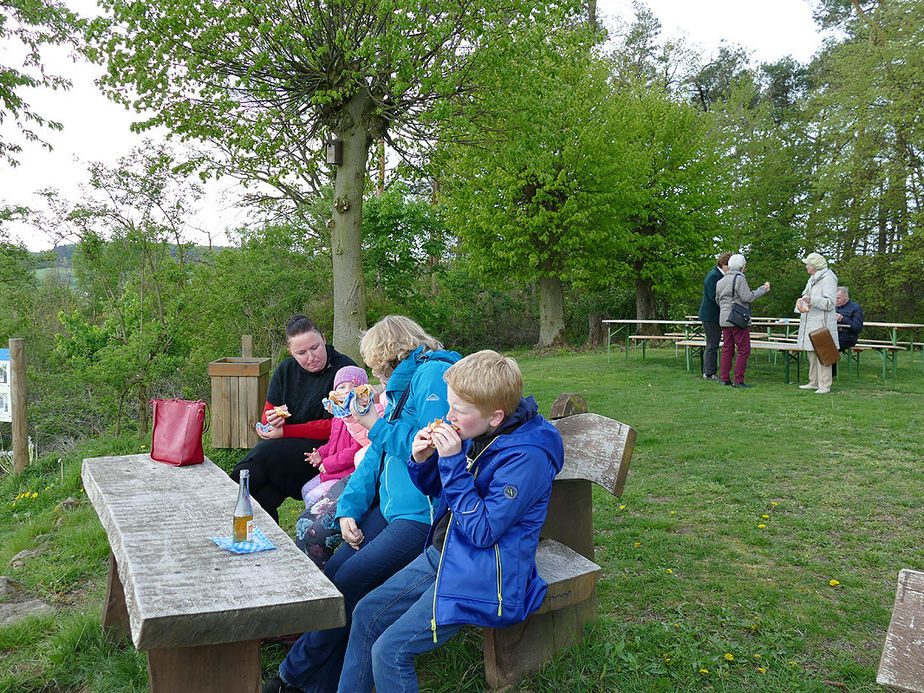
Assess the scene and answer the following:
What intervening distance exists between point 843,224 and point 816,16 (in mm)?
9878

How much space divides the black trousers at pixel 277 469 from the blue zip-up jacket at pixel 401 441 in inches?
36.4

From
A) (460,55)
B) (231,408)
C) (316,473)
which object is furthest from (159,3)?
(316,473)

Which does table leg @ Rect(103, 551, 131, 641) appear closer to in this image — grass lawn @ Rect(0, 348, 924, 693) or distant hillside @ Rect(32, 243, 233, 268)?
grass lawn @ Rect(0, 348, 924, 693)

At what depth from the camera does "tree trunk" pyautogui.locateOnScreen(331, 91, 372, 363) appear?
9.48 metres

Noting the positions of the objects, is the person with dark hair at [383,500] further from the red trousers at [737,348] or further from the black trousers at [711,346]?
the black trousers at [711,346]

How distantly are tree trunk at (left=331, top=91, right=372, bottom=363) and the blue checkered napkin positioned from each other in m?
7.10

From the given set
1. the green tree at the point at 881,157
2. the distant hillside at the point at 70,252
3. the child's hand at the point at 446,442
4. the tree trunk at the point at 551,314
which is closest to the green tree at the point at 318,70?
the distant hillside at the point at 70,252

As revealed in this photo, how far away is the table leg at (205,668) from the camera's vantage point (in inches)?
82.8

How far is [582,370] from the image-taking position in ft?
45.9

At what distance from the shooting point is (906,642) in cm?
131

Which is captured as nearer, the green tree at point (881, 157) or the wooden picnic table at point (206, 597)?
the wooden picnic table at point (206, 597)

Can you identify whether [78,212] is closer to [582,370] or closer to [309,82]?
[309,82]

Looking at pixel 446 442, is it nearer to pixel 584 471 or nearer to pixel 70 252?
pixel 584 471

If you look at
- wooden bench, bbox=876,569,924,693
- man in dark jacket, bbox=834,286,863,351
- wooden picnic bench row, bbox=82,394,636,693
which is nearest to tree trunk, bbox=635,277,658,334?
man in dark jacket, bbox=834,286,863,351
